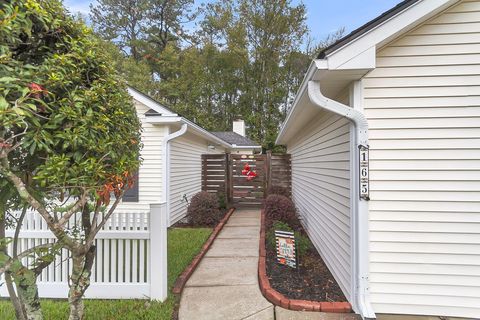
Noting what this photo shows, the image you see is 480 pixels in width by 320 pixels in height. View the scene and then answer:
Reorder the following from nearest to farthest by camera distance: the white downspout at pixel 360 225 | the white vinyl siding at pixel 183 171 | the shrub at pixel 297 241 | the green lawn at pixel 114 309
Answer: the white downspout at pixel 360 225
the green lawn at pixel 114 309
the shrub at pixel 297 241
the white vinyl siding at pixel 183 171

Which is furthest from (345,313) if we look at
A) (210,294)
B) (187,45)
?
(187,45)

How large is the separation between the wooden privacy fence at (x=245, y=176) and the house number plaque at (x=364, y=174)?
780 centimetres

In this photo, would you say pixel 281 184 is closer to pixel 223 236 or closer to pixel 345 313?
pixel 223 236

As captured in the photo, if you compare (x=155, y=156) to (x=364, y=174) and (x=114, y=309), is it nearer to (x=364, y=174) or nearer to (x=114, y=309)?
(x=114, y=309)

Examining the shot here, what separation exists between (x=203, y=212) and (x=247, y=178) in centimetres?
307

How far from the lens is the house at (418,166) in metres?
2.99

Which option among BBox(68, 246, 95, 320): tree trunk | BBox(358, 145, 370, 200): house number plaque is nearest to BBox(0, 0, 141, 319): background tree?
BBox(68, 246, 95, 320): tree trunk

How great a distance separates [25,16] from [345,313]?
3.92 meters

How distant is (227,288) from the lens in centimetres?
384

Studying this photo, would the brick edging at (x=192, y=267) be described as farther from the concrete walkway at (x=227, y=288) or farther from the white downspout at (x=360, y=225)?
the white downspout at (x=360, y=225)

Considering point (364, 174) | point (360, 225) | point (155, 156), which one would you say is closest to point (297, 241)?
point (360, 225)

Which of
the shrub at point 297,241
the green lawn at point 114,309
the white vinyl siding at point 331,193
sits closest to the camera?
the green lawn at point 114,309

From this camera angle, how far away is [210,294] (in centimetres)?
368

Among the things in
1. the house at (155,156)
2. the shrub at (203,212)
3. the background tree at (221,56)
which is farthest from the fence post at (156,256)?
the background tree at (221,56)
